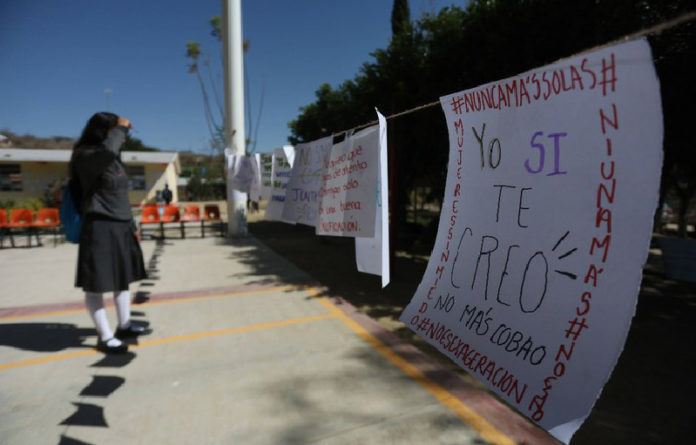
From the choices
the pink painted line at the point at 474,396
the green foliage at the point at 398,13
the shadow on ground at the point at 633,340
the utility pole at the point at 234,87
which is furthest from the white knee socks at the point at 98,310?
the green foliage at the point at 398,13

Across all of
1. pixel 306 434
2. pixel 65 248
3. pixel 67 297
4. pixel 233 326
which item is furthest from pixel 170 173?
pixel 306 434

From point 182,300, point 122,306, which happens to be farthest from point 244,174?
point 122,306

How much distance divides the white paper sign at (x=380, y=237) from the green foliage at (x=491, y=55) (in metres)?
2.41

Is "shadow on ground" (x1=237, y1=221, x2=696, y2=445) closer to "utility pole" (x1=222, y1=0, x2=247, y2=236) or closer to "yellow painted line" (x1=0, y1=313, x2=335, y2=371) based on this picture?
"yellow painted line" (x1=0, y1=313, x2=335, y2=371)

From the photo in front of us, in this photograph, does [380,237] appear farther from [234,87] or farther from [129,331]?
[234,87]

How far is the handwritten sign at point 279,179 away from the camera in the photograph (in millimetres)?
4180

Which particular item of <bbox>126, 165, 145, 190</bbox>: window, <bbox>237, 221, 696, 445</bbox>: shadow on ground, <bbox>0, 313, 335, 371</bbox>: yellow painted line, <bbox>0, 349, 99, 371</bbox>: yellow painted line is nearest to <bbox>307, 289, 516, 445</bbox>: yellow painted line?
<bbox>237, 221, 696, 445</bbox>: shadow on ground

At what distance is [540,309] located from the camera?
4.02 ft

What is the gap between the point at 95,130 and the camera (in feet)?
10.2

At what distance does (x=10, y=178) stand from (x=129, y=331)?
80.6 ft

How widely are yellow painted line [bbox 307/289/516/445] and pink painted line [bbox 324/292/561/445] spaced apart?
0.13ft

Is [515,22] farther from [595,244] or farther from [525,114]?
[595,244]

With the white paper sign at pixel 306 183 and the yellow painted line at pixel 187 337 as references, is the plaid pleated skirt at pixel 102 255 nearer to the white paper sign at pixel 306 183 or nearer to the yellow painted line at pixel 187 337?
the yellow painted line at pixel 187 337

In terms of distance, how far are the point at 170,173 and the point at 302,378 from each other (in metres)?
27.8
